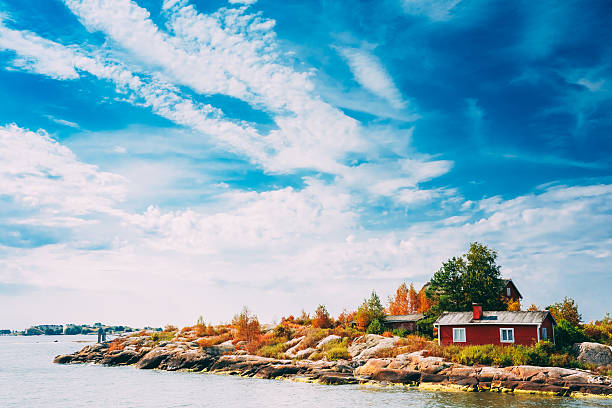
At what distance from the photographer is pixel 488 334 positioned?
1849 inches

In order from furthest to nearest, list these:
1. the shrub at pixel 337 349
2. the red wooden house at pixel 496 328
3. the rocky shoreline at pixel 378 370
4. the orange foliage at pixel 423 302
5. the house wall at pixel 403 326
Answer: the orange foliage at pixel 423 302 → the house wall at pixel 403 326 → the shrub at pixel 337 349 → the red wooden house at pixel 496 328 → the rocky shoreline at pixel 378 370

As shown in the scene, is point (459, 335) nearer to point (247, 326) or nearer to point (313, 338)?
point (313, 338)

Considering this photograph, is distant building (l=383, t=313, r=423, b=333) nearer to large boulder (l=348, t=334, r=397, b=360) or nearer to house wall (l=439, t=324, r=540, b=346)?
large boulder (l=348, t=334, r=397, b=360)

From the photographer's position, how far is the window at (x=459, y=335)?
Result: 48344mm

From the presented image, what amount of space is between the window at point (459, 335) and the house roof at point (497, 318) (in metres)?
0.71

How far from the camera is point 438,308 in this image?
6000 cm

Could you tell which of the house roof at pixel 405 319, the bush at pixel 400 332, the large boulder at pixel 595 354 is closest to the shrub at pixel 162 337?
the house roof at pixel 405 319

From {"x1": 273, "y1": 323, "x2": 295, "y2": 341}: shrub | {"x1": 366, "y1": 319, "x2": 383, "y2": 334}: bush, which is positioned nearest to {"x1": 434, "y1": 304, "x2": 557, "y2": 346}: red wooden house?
{"x1": 366, "y1": 319, "x2": 383, "y2": 334}: bush

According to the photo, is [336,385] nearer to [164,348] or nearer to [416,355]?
[416,355]

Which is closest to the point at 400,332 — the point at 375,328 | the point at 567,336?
the point at 375,328

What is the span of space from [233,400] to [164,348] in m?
30.1

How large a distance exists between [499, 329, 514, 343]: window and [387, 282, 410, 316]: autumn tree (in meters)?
32.6

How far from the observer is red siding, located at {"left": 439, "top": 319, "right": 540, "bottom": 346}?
1750 inches

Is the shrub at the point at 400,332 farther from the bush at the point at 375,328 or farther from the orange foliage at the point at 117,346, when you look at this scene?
the orange foliage at the point at 117,346
